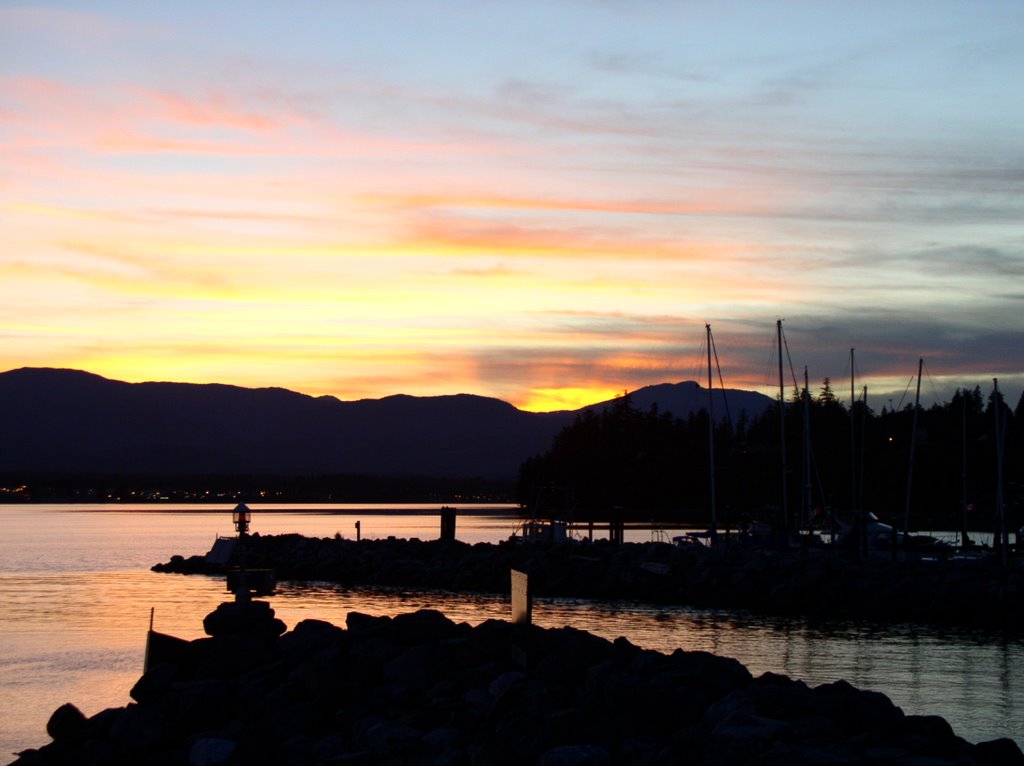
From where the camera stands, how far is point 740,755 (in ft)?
38.4

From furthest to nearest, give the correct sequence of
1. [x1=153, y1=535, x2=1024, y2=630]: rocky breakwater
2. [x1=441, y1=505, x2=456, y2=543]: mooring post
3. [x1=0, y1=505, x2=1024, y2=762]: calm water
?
[x1=441, y1=505, x2=456, y2=543]: mooring post, [x1=153, y1=535, x2=1024, y2=630]: rocky breakwater, [x1=0, y1=505, x2=1024, y2=762]: calm water

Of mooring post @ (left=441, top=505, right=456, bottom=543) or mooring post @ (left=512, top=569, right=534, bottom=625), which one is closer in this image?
mooring post @ (left=512, top=569, right=534, bottom=625)

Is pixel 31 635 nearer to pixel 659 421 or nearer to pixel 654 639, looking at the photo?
pixel 654 639

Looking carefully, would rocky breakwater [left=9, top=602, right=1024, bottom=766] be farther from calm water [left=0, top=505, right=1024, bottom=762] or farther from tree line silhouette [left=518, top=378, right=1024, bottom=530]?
tree line silhouette [left=518, top=378, right=1024, bottom=530]

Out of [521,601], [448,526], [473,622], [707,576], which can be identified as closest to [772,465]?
[448,526]

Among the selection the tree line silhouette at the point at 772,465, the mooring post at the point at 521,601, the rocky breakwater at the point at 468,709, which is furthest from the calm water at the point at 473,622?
the tree line silhouette at the point at 772,465

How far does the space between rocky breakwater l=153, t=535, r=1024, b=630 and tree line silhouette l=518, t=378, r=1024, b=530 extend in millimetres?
27322

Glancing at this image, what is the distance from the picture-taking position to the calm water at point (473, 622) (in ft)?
73.3

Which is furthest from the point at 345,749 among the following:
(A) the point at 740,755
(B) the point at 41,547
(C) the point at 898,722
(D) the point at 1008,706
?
(B) the point at 41,547

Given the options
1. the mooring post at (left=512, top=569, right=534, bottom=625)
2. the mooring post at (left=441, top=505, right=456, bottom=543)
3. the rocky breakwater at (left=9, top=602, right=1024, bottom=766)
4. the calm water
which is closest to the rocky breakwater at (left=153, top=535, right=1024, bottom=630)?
the mooring post at (left=441, top=505, right=456, bottom=543)

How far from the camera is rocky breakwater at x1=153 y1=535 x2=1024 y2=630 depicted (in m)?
38.1

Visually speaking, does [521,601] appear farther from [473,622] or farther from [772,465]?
[772,465]

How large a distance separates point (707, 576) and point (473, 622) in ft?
36.8

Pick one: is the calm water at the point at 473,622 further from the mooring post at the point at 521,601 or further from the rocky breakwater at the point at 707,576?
the mooring post at the point at 521,601
